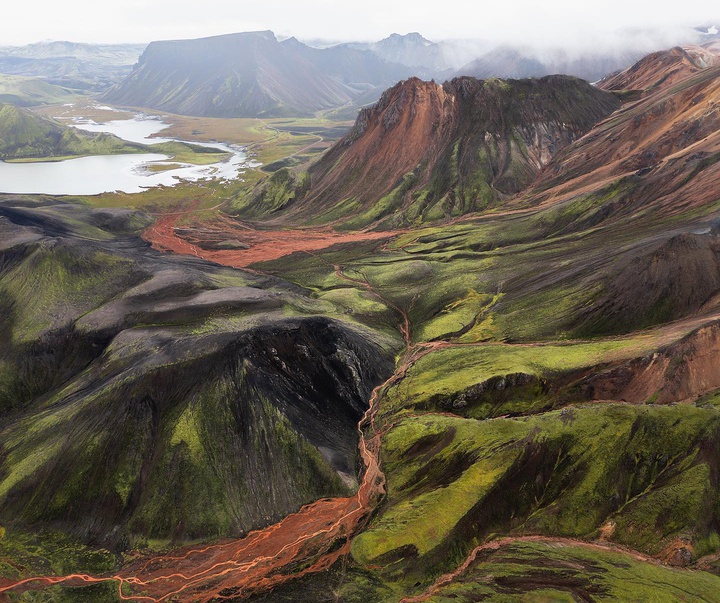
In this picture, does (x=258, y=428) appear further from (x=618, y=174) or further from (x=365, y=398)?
(x=618, y=174)

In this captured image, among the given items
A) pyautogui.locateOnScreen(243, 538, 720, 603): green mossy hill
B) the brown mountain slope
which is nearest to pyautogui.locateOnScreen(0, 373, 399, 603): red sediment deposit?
pyautogui.locateOnScreen(243, 538, 720, 603): green mossy hill

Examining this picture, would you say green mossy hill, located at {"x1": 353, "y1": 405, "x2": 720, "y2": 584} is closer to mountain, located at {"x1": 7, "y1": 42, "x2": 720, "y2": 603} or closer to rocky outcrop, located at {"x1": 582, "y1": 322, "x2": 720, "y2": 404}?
mountain, located at {"x1": 7, "y1": 42, "x2": 720, "y2": 603}

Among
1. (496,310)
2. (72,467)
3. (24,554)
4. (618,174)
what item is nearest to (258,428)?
(72,467)

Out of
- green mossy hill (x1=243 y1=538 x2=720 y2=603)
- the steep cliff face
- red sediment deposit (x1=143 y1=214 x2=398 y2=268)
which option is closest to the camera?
green mossy hill (x1=243 y1=538 x2=720 y2=603)

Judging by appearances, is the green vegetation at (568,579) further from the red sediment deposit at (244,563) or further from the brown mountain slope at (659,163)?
the brown mountain slope at (659,163)

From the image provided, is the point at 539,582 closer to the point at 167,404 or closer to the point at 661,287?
the point at 167,404

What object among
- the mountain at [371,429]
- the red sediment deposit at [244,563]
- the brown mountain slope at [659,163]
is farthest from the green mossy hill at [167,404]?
the brown mountain slope at [659,163]

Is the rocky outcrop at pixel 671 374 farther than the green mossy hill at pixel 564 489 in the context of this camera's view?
Yes

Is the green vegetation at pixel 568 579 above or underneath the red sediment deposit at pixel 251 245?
underneath
